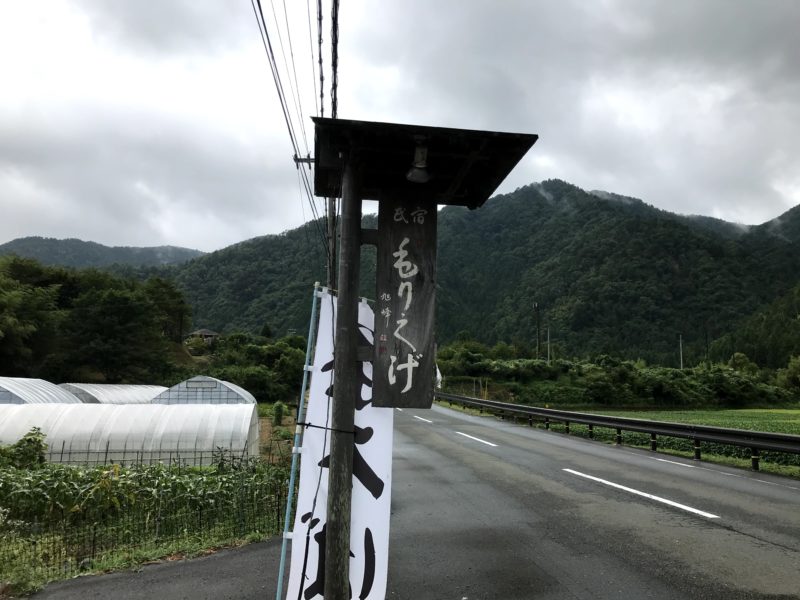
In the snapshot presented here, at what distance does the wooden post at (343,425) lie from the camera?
3750 millimetres

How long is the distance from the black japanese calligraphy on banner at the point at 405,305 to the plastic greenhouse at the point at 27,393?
2280cm

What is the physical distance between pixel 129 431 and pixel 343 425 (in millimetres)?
14923

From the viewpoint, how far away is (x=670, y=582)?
15.3 feet

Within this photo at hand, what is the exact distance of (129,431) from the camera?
16.1 m

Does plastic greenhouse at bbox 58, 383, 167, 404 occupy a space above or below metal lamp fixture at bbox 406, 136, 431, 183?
below

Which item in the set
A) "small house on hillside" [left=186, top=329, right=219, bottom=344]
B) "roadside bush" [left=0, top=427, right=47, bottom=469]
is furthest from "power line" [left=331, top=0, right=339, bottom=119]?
"small house on hillside" [left=186, top=329, right=219, bottom=344]

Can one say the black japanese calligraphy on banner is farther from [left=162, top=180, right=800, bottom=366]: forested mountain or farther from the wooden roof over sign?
[left=162, top=180, right=800, bottom=366]: forested mountain

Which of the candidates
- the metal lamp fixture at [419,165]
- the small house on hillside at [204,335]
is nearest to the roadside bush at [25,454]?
the metal lamp fixture at [419,165]

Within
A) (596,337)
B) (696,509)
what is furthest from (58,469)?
(596,337)

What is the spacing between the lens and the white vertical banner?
151 inches

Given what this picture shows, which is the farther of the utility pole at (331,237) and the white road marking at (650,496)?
the utility pole at (331,237)

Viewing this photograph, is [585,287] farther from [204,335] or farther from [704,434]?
[704,434]

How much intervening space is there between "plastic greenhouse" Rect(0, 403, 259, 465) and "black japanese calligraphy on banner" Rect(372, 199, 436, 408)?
1250 cm

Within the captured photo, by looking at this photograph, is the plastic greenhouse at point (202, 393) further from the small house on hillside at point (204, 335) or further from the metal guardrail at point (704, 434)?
the small house on hillside at point (204, 335)
